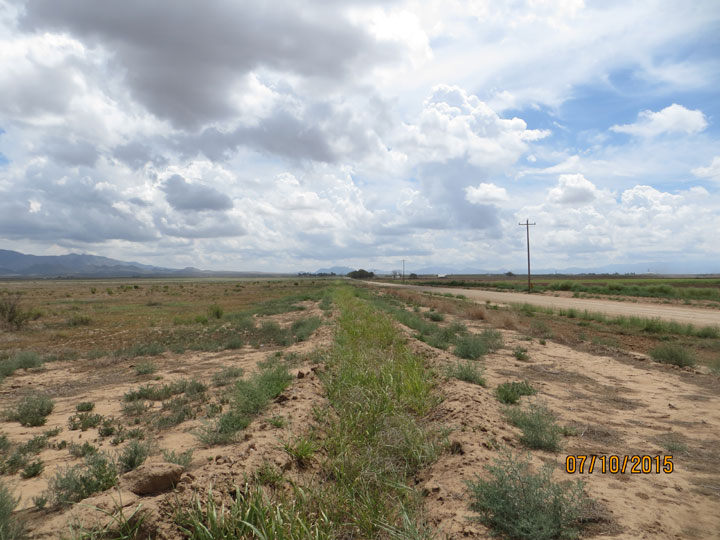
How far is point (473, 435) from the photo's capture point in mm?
A: 5301

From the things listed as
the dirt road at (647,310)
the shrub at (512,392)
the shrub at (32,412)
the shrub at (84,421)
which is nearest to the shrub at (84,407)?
the shrub at (84,421)

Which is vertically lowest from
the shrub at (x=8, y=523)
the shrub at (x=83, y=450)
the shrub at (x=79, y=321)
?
the shrub at (x=79, y=321)

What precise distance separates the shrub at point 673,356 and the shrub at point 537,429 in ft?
26.8

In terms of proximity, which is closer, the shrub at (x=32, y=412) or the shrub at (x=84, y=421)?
the shrub at (x=84, y=421)

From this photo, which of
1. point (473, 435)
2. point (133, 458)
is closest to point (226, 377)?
point (133, 458)

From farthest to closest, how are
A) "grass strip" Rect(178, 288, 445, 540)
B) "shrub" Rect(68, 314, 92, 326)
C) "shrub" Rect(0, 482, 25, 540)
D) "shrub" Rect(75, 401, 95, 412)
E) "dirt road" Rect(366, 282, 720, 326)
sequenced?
1. "shrub" Rect(68, 314, 92, 326)
2. "dirt road" Rect(366, 282, 720, 326)
3. "shrub" Rect(75, 401, 95, 412)
4. "grass strip" Rect(178, 288, 445, 540)
5. "shrub" Rect(0, 482, 25, 540)

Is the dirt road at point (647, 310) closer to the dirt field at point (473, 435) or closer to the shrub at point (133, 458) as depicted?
the dirt field at point (473, 435)

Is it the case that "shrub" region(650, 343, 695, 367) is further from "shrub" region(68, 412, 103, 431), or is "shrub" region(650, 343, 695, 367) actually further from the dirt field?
"shrub" region(68, 412, 103, 431)

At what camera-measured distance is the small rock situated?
143 inches

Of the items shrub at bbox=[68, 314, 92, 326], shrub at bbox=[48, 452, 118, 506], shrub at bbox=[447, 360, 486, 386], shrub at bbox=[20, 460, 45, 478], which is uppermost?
shrub at bbox=[48, 452, 118, 506]

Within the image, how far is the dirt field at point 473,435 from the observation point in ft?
11.5

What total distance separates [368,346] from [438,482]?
7315mm
